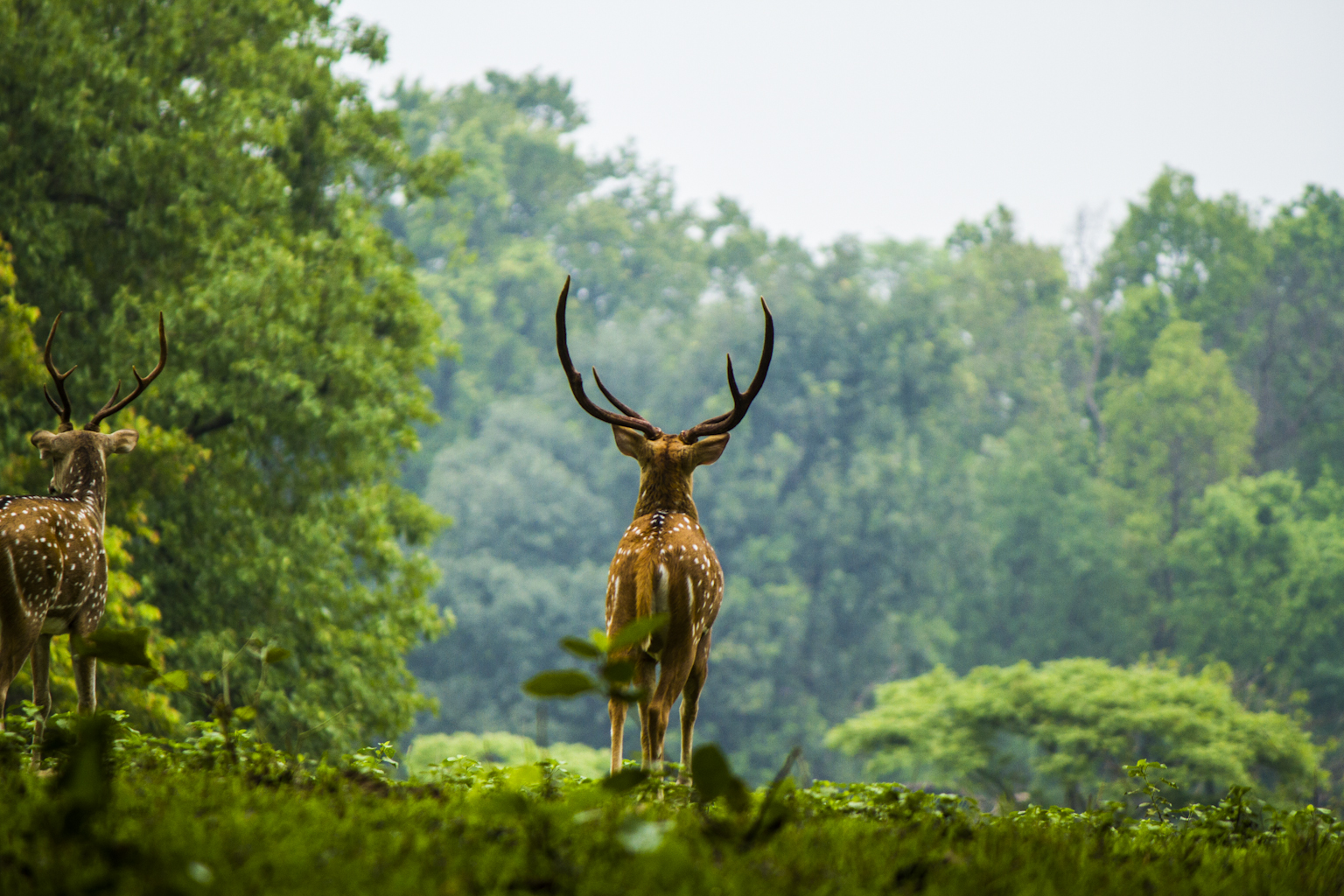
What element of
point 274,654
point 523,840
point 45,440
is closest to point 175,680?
point 274,654

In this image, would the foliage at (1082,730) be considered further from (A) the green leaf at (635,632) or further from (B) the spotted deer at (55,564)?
(A) the green leaf at (635,632)

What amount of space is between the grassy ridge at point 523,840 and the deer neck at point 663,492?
5.12 feet

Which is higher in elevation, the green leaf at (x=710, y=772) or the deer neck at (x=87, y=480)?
the deer neck at (x=87, y=480)

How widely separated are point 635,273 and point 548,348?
7067mm

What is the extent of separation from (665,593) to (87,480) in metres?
3.38

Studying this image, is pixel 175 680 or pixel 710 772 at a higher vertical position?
pixel 175 680

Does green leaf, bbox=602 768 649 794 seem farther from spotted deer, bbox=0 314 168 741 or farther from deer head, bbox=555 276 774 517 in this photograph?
spotted deer, bbox=0 314 168 741

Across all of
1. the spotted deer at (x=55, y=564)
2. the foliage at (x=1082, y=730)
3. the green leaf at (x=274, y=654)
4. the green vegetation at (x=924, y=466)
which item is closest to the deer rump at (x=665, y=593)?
the green leaf at (x=274, y=654)

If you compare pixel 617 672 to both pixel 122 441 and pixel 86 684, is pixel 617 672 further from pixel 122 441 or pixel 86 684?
pixel 122 441

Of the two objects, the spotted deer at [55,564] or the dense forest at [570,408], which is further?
the dense forest at [570,408]

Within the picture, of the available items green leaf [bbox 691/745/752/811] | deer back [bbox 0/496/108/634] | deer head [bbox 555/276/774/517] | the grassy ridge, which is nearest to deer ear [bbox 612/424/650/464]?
deer head [bbox 555/276/774/517]

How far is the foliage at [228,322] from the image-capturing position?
13359mm

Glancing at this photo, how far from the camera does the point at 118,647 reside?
3.53m

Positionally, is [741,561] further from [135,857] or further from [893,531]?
[135,857]
